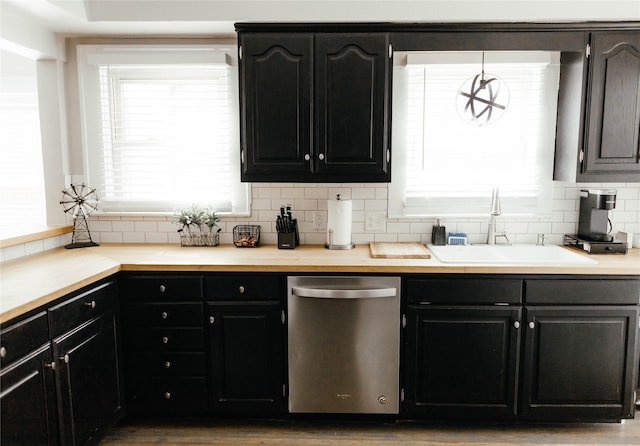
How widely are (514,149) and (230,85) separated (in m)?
1.90

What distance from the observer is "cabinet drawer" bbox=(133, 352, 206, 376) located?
2.60 meters

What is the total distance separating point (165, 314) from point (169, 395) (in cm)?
46

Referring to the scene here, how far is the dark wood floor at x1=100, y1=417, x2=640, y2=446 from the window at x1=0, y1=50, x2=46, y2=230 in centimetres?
143

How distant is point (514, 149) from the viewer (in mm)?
3062

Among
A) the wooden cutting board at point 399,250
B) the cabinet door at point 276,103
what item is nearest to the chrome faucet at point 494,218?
the wooden cutting board at point 399,250

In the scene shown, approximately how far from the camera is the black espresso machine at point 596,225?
2.78 m

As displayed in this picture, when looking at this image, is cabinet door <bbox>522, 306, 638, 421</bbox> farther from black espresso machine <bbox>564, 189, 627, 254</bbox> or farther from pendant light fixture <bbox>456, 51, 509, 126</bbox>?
pendant light fixture <bbox>456, 51, 509, 126</bbox>

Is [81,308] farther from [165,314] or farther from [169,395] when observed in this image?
[169,395]

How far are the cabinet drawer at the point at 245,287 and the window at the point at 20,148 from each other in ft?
4.21

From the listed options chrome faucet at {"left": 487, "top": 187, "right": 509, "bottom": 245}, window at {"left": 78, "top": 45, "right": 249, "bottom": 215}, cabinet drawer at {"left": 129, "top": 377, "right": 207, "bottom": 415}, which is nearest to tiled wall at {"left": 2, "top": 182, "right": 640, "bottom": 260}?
chrome faucet at {"left": 487, "top": 187, "right": 509, "bottom": 245}

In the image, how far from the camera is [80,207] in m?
3.03

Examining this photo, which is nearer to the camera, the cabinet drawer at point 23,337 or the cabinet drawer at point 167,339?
the cabinet drawer at point 23,337

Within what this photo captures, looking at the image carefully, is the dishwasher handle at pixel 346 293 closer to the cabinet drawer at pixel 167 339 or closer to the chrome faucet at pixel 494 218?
the cabinet drawer at pixel 167 339

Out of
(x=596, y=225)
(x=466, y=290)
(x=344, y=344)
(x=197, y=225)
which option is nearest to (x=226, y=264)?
(x=197, y=225)
